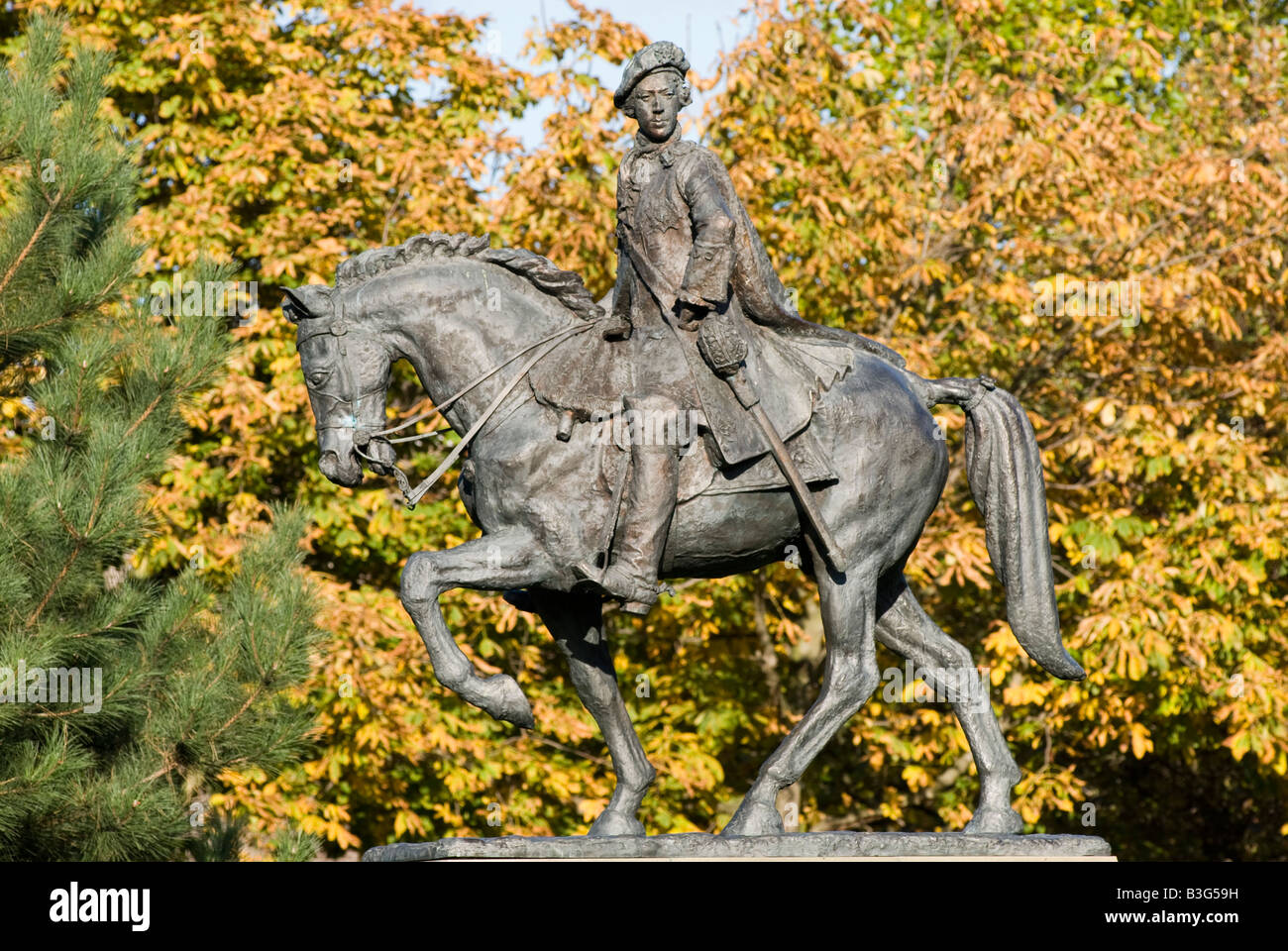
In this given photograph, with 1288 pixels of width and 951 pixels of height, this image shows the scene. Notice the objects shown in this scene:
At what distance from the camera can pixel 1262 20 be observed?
64.4ft

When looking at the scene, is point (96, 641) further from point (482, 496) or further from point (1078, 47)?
point (1078, 47)

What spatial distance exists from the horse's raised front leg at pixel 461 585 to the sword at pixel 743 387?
37.8 inches

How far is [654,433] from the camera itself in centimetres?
645

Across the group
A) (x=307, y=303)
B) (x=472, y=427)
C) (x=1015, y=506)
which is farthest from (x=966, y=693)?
(x=307, y=303)

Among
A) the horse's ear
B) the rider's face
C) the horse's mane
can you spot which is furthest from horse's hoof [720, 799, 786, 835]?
the rider's face

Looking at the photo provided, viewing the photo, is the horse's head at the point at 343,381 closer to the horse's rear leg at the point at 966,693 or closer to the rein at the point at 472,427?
the rein at the point at 472,427

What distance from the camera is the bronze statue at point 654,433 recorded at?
6.47 metres

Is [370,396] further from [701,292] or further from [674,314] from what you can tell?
Answer: [701,292]

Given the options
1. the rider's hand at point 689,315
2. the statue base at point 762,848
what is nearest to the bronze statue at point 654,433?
the rider's hand at point 689,315

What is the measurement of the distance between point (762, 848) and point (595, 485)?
134 centimetres

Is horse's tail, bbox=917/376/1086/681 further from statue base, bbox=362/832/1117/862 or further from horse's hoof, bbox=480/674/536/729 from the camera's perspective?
horse's hoof, bbox=480/674/536/729

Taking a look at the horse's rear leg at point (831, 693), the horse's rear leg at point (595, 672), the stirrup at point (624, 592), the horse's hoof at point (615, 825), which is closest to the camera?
the stirrup at point (624, 592)

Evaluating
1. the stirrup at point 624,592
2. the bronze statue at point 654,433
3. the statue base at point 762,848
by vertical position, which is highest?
the bronze statue at point 654,433

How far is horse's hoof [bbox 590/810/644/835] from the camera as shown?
6.64 m
